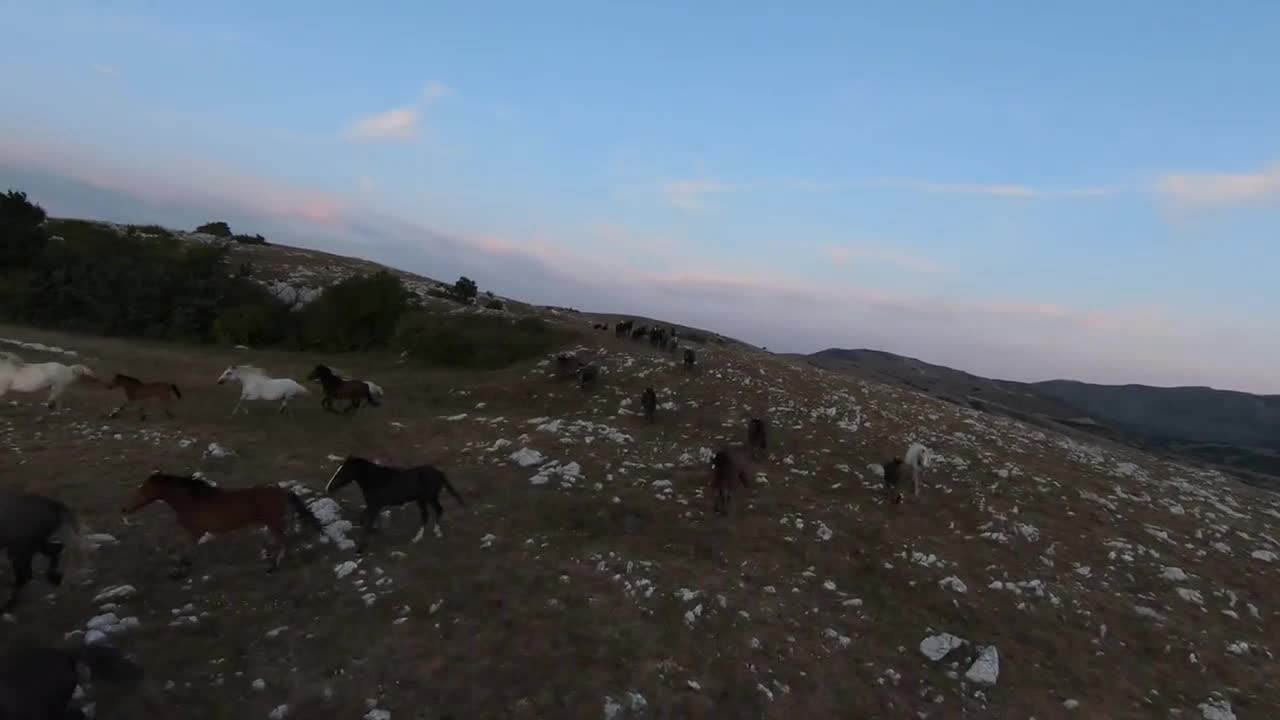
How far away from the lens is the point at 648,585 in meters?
8.96

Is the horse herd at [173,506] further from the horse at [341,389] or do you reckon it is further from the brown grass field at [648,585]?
the horse at [341,389]

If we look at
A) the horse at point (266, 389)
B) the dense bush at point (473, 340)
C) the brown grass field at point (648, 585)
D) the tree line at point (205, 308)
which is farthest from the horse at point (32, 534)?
the tree line at point (205, 308)

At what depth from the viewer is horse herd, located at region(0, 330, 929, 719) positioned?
5.21 meters

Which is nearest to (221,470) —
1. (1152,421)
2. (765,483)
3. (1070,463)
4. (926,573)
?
(765,483)

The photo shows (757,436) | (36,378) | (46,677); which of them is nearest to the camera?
(46,677)

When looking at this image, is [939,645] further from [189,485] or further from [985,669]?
[189,485]

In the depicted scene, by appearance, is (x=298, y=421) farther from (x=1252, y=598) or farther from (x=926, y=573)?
(x=1252, y=598)

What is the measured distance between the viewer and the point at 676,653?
24.8 feet

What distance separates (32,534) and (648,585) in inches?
287

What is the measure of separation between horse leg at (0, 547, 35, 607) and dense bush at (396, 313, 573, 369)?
59.8 feet

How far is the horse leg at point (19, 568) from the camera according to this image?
23.4ft

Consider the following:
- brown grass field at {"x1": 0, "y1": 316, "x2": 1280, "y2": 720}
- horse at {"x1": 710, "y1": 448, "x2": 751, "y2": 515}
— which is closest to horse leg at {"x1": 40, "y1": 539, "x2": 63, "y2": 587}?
brown grass field at {"x1": 0, "y1": 316, "x2": 1280, "y2": 720}

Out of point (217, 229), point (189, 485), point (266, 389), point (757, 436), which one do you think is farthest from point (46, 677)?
point (217, 229)

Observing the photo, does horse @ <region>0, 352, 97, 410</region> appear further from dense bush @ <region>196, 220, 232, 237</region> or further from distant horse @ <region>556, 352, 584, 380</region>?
dense bush @ <region>196, 220, 232, 237</region>
